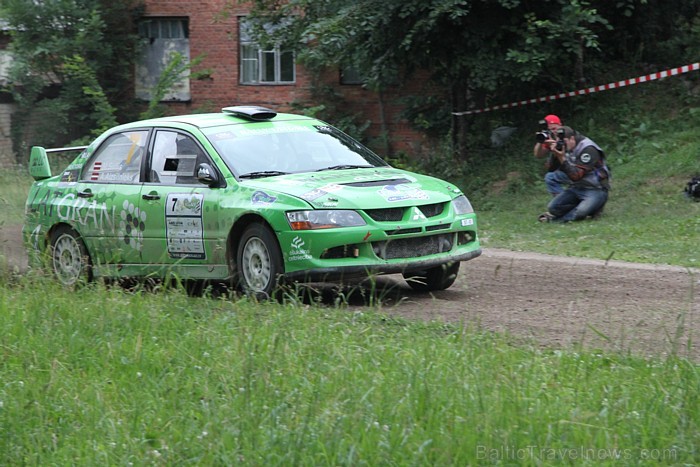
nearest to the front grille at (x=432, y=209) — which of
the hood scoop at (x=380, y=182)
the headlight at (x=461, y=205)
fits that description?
the headlight at (x=461, y=205)

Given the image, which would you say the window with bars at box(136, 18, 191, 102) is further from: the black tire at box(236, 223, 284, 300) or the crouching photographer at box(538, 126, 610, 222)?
the black tire at box(236, 223, 284, 300)

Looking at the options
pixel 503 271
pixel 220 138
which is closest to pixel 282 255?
pixel 220 138

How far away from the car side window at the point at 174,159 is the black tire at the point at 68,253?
3.42 feet

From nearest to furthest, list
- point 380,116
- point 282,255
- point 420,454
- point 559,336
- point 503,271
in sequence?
point 420,454
point 559,336
point 282,255
point 503,271
point 380,116

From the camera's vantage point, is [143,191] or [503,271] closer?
[143,191]

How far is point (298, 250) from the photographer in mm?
8344

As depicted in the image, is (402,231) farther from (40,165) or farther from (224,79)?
(224,79)

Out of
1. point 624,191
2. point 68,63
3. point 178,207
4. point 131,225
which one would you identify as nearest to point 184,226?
point 178,207

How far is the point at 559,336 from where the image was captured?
7.10 metres

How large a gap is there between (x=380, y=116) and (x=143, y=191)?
16.2 m

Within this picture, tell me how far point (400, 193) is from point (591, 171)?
7060mm

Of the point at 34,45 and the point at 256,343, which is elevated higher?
the point at 34,45

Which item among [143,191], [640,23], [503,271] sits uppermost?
[640,23]

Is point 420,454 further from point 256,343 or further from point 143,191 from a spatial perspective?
point 143,191
